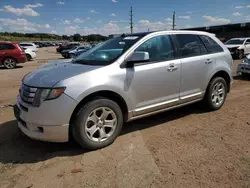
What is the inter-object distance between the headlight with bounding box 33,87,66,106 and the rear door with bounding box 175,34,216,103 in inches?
89.1

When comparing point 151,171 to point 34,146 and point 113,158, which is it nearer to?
point 113,158

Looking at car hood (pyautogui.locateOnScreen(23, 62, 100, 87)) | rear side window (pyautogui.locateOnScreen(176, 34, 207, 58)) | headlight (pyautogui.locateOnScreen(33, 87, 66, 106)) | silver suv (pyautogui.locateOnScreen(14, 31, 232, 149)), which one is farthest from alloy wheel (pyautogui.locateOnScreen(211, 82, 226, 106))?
headlight (pyautogui.locateOnScreen(33, 87, 66, 106))

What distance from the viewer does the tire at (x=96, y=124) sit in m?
3.36

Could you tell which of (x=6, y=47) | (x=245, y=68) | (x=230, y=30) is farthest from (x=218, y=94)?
(x=230, y=30)

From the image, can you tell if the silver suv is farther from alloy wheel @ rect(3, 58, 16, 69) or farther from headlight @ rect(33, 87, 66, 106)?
alloy wheel @ rect(3, 58, 16, 69)

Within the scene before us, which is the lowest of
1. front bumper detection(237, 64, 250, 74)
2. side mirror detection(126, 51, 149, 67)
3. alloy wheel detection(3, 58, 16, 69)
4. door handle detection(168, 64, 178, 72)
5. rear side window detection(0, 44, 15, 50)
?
alloy wheel detection(3, 58, 16, 69)

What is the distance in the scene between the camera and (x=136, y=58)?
3734 mm

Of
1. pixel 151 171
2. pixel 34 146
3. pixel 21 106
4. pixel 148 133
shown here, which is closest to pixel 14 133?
pixel 34 146

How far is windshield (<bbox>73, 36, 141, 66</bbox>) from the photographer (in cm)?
387

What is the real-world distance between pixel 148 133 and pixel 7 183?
225cm

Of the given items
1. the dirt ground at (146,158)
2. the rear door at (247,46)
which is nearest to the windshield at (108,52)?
the dirt ground at (146,158)

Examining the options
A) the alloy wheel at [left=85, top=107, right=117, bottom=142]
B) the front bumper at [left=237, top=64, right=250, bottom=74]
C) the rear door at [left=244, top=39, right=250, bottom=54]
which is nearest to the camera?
the alloy wheel at [left=85, top=107, right=117, bottom=142]

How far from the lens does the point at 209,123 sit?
458 centimetres

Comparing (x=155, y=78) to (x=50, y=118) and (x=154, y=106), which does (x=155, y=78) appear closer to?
(x=154, y=106)
